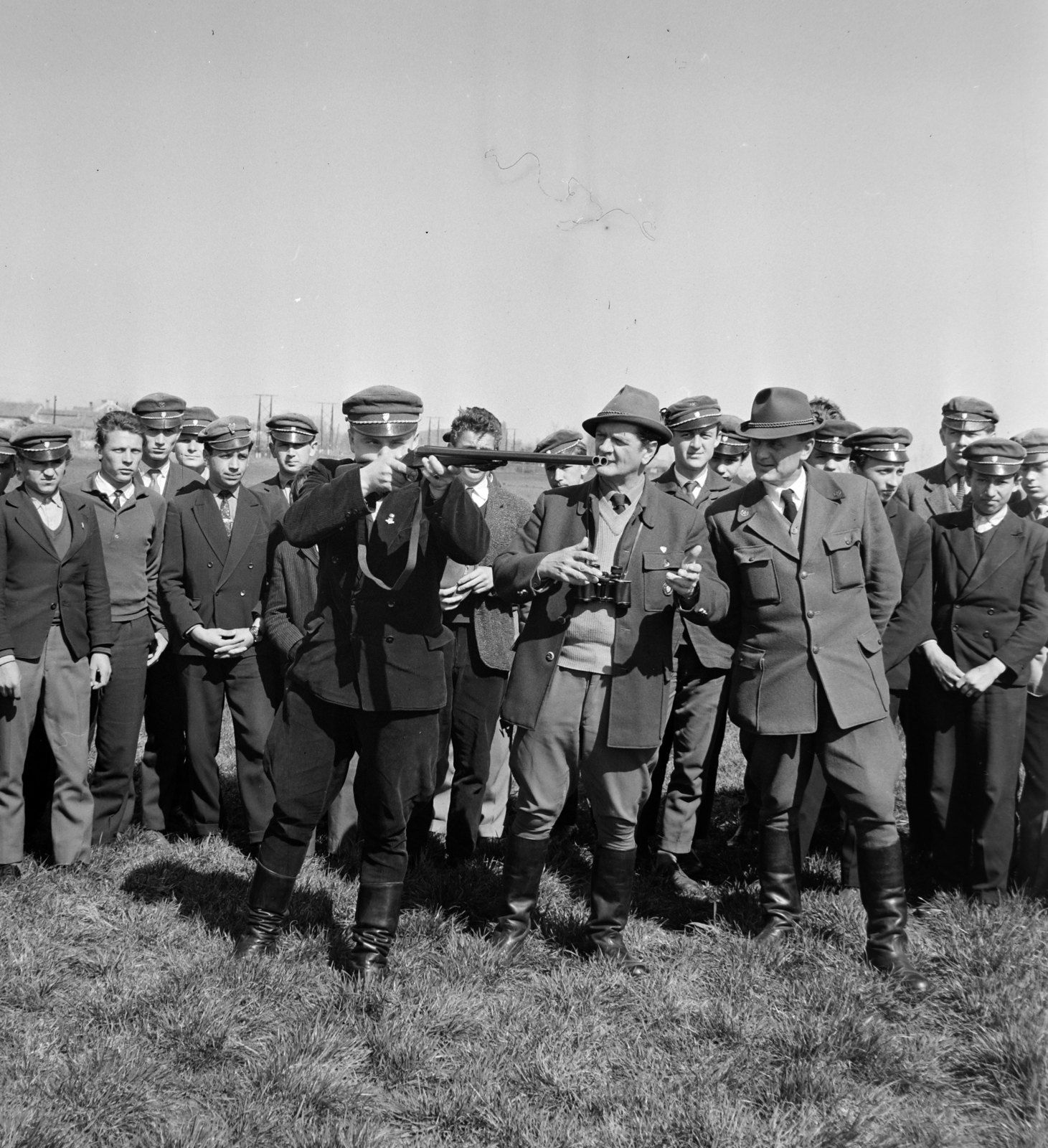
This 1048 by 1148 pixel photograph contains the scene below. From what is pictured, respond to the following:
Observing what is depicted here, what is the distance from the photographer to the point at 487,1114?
3.79m

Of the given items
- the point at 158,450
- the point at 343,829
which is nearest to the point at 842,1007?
the point at 343,829

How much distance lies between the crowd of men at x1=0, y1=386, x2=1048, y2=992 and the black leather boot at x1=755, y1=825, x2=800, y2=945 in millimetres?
13

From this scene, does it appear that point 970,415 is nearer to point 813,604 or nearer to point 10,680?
point 813,604

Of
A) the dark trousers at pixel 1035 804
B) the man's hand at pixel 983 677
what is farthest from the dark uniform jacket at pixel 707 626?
the dark trousers at pixel 1035 804

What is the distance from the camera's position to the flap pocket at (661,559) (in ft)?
16.6

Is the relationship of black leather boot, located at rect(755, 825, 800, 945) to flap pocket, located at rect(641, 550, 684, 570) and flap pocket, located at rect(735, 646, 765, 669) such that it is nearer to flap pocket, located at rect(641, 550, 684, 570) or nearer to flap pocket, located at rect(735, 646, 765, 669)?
flap pocket, located at rect(735, 646, 765, 669)

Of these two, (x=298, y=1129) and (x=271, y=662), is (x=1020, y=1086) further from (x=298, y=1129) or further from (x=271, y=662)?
(x=271, y=662)

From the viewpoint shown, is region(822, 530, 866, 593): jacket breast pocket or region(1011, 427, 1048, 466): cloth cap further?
region(1011, 427, 1048, 466): cloth cap

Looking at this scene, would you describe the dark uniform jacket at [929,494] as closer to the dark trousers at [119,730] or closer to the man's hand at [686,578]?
the man's hand at [686,578]

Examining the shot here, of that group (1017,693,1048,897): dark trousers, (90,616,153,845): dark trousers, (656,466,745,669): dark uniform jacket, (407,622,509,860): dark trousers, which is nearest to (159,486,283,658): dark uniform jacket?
(90,616,153,845): dark trousers

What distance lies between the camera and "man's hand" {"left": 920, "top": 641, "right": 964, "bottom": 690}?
19.4ft

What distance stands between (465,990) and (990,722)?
10.5ft

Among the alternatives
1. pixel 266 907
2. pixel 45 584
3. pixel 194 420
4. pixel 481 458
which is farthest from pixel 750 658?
pixel 194 420

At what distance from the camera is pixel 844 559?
5.25m
